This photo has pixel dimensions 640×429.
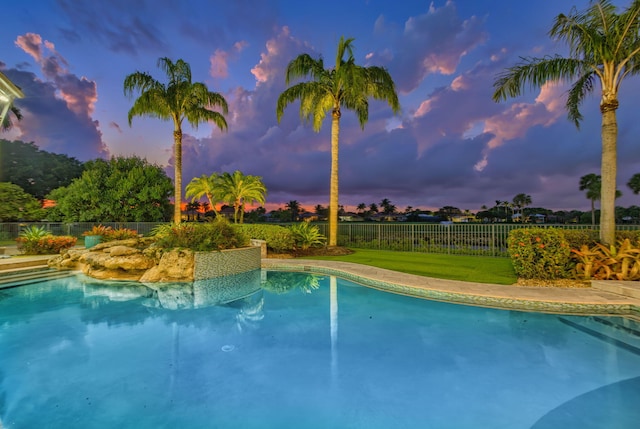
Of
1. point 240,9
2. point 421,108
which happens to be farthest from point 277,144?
point 421,108

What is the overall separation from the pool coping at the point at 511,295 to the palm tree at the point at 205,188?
14.3m

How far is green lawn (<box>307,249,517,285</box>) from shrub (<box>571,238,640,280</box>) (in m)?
1.56

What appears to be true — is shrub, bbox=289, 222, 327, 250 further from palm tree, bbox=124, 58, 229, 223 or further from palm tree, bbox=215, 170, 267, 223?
palm tree, bbox=124, 58, 229, 223

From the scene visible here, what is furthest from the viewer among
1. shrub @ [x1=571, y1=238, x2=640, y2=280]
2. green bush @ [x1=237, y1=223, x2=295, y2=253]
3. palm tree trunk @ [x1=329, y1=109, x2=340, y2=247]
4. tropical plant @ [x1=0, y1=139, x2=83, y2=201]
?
tropical plant @ [x1=0, y1=139, x2=83, y2=201]

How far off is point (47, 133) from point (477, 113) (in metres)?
42.8

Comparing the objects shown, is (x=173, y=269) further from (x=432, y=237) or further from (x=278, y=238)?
(x=432, y=237)

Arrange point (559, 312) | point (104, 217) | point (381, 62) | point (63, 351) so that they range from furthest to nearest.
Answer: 1. point (104, 217)
2. point (381, 62)
3. point (559, 312)
4. point (63, 351)

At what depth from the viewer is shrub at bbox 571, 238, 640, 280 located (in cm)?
696

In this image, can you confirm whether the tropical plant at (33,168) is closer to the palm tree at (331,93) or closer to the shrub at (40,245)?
the shrub at (40,245)

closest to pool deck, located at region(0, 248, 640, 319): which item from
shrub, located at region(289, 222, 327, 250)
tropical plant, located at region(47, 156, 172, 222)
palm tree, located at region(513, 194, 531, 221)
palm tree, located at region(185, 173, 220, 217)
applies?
shrub, located at region(289, 222, 327, 250)

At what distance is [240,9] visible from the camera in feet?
46.6

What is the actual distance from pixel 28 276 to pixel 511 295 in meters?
14.7

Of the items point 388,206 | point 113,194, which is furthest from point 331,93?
point 388,206

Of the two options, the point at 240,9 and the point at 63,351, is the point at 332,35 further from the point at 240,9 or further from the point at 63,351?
the point at 63,351
